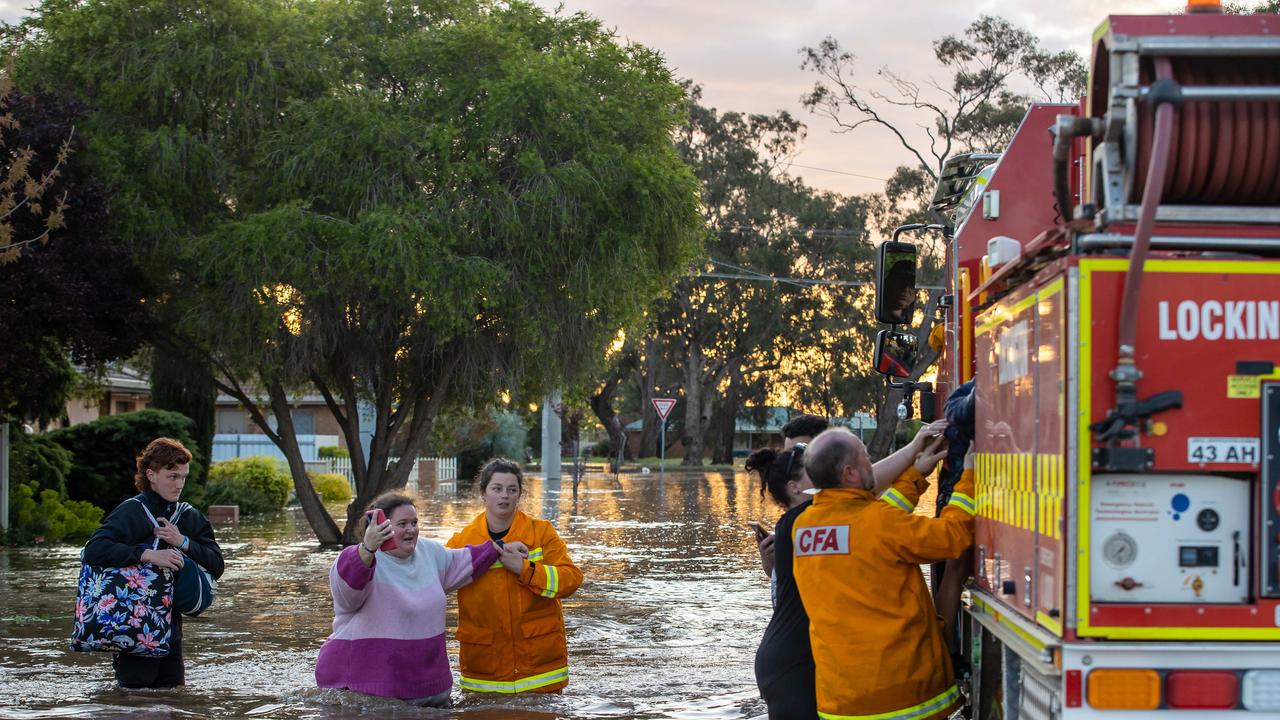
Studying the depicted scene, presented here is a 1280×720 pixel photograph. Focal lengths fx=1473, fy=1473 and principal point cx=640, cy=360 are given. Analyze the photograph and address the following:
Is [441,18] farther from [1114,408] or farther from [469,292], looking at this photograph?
[1114,408]

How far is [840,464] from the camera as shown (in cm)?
529

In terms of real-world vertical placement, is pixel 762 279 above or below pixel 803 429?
above

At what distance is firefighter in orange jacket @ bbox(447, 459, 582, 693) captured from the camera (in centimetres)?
685

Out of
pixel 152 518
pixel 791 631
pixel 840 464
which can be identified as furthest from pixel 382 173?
pixel 840 464

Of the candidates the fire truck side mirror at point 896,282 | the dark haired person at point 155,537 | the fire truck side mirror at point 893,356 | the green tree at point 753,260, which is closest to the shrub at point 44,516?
the dark haired person at point 155,537

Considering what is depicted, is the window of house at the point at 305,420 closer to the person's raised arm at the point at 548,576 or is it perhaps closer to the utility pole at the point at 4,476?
the utility pole at the point at 4,476

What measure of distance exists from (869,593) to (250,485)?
24112 mm

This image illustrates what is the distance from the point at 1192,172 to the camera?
446 centimetres

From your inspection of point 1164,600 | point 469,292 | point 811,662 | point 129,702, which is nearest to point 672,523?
point 469,292

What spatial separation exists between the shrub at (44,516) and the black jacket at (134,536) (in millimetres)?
13965

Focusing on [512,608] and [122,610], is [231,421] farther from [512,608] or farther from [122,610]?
[512,608]

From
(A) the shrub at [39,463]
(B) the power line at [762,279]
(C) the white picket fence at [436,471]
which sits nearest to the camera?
(A) the shrub at [39,463]

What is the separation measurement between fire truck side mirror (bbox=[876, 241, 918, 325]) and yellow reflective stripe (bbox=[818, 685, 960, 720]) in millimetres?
3008

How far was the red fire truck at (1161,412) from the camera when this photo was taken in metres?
4.04
